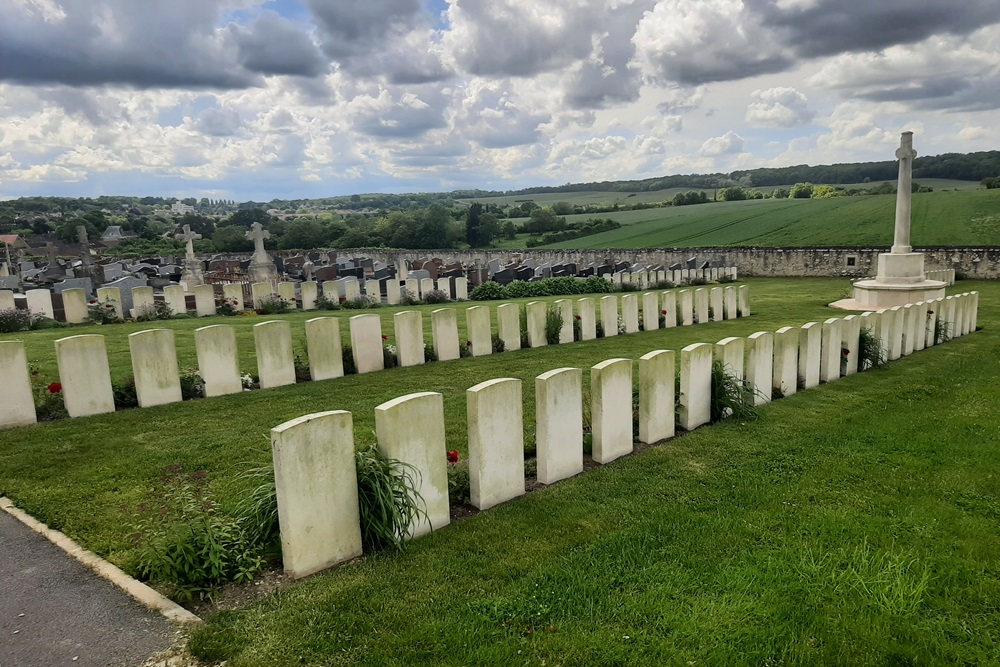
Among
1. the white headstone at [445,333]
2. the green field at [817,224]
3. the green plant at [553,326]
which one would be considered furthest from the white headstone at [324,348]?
the green field at [817,224]

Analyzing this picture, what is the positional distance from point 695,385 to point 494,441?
295 cm

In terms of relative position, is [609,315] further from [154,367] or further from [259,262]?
[259,262]

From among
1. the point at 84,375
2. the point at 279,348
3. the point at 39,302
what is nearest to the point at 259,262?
the point at 39,302

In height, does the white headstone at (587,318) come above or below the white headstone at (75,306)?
below

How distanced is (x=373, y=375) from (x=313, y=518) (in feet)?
18.2

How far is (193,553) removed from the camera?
3975 millimetres

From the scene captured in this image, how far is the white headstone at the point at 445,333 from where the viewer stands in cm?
1057

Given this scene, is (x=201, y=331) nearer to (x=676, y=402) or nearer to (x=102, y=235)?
(x=676, y=402)

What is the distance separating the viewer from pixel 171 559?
3930mm

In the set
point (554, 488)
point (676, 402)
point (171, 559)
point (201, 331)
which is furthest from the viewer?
point (201, 331)

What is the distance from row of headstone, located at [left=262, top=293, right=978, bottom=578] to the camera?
408 cm

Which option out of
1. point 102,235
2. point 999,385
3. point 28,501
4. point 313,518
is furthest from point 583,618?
point 102,235

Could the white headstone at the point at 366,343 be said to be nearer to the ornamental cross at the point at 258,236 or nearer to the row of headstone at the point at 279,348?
the row of headstone at the point at 279,348

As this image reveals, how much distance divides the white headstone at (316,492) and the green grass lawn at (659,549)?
22cm
